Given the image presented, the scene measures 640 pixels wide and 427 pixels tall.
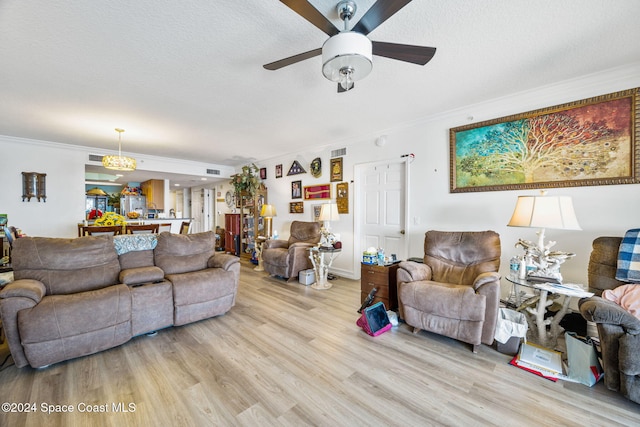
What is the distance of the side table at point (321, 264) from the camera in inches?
160

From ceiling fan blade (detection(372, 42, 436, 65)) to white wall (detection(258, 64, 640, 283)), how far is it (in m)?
1.99

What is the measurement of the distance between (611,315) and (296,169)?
4.80 metres

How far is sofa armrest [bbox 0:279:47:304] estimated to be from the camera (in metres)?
1.91

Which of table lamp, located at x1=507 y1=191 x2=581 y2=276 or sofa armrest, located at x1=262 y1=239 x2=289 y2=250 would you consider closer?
table lamp, located at x1=507 y1=191 x2=581 y2=276

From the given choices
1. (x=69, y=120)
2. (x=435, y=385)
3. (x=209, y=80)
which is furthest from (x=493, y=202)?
(x=69, y=120)

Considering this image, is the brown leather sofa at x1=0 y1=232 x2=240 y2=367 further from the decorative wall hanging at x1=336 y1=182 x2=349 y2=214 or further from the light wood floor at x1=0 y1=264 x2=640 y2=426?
the decorative wall hanging at x1=336 y1=182 x2=349 y2=214

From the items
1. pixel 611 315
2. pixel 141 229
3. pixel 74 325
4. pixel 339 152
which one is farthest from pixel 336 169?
pixel 74 325

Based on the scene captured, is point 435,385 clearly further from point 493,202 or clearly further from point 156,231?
point 156,231

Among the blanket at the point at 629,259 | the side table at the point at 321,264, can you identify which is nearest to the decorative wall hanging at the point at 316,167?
the side table at the point at 321,264

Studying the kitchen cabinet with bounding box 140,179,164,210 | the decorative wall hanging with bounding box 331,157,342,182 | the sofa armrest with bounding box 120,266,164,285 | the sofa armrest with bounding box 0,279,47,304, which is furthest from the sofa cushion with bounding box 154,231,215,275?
the kitchen cabinet with bounding box 140,179,164,210

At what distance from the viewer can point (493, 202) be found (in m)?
3.13

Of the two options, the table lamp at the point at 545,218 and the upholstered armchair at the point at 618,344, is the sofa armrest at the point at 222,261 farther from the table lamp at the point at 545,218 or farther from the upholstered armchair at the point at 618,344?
the upholstered armchair at the point at 618,344

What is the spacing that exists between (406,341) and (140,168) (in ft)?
21.0

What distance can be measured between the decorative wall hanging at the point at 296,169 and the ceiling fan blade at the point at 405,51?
3.70 meters
